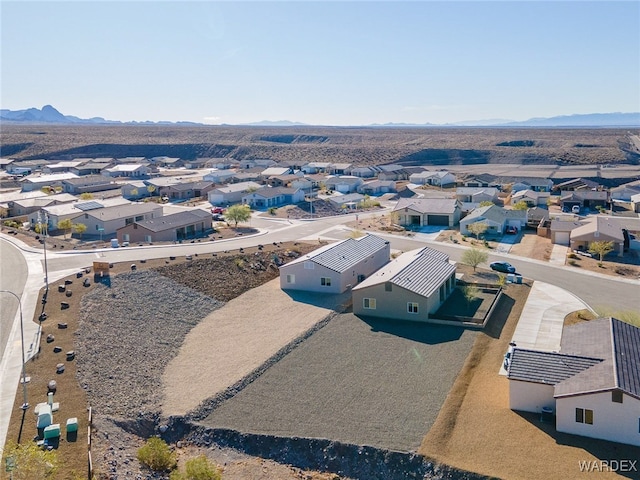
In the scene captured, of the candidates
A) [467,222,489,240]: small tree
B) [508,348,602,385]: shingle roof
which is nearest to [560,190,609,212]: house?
[467,222,489,240]: small tree

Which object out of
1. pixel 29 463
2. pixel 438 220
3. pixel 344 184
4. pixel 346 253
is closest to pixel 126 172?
pixel 344 184

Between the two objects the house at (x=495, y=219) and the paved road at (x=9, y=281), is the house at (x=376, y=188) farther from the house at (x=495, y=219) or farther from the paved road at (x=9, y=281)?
the paved road at (x=9, y=281)

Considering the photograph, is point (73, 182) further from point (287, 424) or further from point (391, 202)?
point (287, 424)

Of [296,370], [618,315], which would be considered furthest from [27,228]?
[618,315]

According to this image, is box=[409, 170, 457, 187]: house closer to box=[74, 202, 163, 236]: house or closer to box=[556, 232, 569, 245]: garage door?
box=[556, 232, 569, 245]: garage door

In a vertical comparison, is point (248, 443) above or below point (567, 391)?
below
